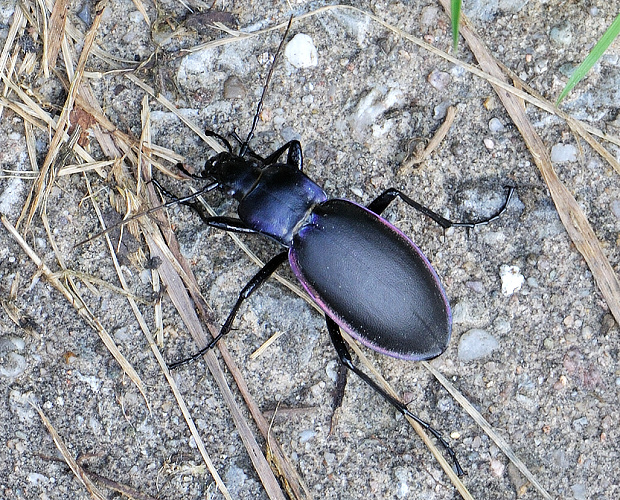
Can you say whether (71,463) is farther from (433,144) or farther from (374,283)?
(433,144)

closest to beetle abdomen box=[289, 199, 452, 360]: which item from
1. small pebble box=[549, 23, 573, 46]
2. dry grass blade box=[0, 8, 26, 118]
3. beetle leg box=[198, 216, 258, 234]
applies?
beetle leg box=[198, 216, 258, 234]

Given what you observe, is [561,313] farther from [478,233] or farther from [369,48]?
[369,48]

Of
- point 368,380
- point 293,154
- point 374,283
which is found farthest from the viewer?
point 293,154

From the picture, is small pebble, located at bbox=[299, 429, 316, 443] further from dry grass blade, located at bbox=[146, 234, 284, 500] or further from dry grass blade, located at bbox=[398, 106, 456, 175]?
dry grass blade, located at bbox=[398, 106, 456, 175]

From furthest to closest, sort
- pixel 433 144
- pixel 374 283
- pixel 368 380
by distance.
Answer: pixel 433 144 < pixel 368 380 < pixel 374 283

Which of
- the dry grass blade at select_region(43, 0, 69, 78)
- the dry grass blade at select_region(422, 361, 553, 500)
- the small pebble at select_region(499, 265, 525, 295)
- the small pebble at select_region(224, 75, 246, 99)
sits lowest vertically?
the dry grass blade at select_region(422, 361, 553, 500)

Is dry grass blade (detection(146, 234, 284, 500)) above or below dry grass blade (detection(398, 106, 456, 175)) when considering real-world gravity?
below

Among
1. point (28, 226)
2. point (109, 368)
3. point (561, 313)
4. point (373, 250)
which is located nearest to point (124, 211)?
point (28, 226)

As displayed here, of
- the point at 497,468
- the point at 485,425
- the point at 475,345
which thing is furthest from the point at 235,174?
the point at 497,468
